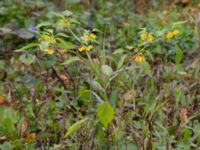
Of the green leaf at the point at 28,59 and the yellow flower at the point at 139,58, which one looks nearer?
the yellow flower at the point at 139,58

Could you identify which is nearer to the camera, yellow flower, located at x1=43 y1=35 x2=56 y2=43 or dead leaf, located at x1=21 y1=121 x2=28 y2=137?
yellow flower, located at x1=43 y1=35 x2=56 y2=43

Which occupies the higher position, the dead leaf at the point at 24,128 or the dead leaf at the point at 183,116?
the dead leaf at the point at 24,128

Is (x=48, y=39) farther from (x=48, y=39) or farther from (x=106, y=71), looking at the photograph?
(x=106, y=71)

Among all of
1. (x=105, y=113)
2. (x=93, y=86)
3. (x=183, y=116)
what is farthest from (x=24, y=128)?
(x=183, y=116)

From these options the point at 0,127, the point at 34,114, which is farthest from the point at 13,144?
the point at 34,114

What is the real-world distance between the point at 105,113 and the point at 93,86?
273 millimetres

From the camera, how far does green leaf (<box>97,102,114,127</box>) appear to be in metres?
1.96

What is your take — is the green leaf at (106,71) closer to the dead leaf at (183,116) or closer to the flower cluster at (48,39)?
the flower cluster at (48,39)

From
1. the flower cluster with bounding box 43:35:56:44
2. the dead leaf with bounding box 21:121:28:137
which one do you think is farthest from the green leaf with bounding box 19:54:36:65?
the flower cluster with bounding box 43:35:56:44

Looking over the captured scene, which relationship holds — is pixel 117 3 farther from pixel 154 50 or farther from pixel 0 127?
pixel 0 127

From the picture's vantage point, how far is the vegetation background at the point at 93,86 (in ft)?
7.31

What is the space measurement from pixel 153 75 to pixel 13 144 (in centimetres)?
105

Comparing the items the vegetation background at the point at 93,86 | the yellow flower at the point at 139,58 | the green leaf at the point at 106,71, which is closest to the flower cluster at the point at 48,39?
the vegetation background at the point at 93,86

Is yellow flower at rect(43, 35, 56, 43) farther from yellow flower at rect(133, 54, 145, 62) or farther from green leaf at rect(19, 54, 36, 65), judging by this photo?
green leaf at rect(19, 54, 36, 65)
